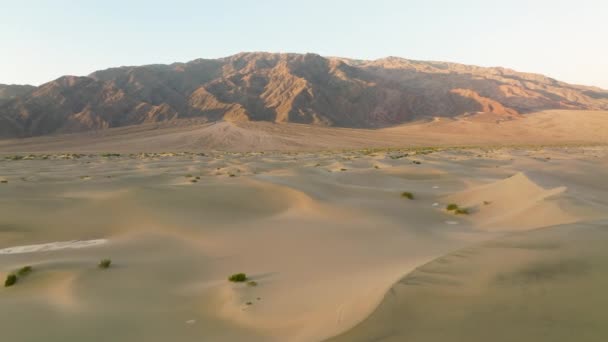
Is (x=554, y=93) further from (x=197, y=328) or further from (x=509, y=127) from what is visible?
(x=197, y=328)

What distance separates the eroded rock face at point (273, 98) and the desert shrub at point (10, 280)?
349 feet

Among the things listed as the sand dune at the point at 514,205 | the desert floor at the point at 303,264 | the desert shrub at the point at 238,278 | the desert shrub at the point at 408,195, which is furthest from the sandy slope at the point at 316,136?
the desert shrub at the point at 238,278

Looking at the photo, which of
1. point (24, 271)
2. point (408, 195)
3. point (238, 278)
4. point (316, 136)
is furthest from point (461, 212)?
point (316, 136)

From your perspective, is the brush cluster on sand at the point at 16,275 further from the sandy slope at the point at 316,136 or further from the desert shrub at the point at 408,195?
the sandy slope at the point at 316,136

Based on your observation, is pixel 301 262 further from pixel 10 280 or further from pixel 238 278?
pixel 10 280

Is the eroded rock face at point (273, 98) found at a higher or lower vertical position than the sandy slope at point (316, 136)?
higher

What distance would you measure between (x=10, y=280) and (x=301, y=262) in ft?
16.0

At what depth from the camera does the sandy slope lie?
76.9 metres

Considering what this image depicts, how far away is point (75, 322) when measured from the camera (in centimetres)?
539

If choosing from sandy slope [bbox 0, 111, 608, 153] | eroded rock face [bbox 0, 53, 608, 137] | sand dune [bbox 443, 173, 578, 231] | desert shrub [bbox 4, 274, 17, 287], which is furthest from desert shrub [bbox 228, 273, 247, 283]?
eroded rock face [bbox 0, 53, 608, 137]

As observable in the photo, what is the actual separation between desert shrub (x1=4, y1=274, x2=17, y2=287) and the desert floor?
0.23 metres

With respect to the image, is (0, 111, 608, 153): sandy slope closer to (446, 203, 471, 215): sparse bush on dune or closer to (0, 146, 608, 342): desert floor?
(0, 146, 608, 342): desert floor

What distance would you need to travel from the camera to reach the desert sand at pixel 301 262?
13.9 feet

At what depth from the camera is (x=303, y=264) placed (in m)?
7.68
